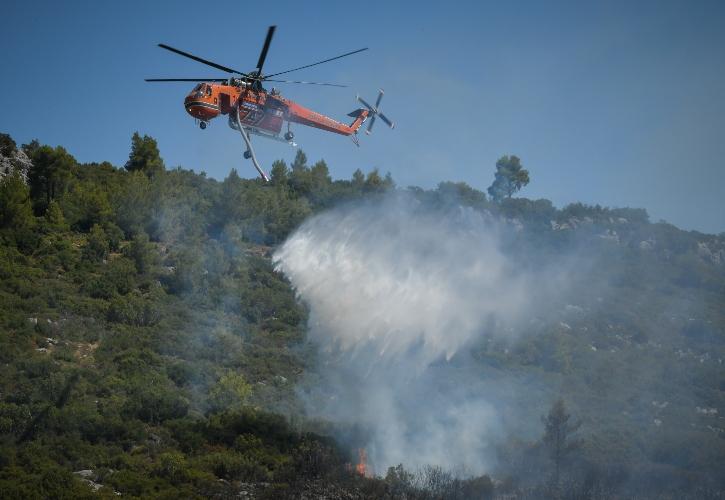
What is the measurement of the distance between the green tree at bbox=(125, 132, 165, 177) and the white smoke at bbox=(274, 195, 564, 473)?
19.0 m

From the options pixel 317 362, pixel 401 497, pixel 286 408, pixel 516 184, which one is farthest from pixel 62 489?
pixel 516 184

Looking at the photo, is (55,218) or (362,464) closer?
(362,464)

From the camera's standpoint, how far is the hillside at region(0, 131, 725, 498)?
1346 inches

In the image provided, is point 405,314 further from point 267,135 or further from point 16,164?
point 16,164

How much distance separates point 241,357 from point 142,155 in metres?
37.9

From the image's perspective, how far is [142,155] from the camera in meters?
78.0

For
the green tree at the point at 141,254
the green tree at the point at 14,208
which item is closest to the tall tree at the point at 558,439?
the green tree at the point at 141,254

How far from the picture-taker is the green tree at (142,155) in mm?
77562

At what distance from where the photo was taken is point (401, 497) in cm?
3288

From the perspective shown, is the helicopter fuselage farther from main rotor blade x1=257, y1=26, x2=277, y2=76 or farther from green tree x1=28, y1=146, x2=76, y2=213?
green tree x1=28, y1=146, x2=76, y2=213

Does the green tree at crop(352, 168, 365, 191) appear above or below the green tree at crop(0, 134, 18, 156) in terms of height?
above

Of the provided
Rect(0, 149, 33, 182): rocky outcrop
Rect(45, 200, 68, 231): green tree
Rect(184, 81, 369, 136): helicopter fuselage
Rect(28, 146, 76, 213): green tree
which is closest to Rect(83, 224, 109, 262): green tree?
Rect(45, 200, 68, 231): green tree

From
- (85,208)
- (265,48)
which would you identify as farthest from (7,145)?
(265,48)

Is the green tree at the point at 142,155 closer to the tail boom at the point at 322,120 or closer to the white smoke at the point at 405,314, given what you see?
the white smoke at the point at 405,314
